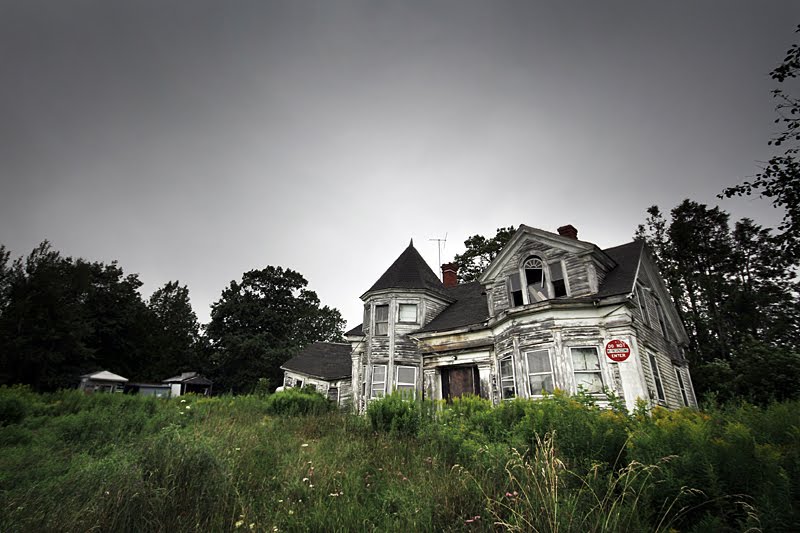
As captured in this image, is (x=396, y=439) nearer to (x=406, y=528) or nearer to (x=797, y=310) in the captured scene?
(x=406, y=528)

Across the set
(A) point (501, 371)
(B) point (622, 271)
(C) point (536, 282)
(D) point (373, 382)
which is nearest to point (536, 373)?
(A) point (501, 371)

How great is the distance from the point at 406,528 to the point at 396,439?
394 centimetres

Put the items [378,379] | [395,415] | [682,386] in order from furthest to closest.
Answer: [378,379] → [682,386] → [395,415]

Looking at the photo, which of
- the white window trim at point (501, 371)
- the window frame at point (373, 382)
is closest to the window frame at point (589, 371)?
the white window trim at point (501, 371)

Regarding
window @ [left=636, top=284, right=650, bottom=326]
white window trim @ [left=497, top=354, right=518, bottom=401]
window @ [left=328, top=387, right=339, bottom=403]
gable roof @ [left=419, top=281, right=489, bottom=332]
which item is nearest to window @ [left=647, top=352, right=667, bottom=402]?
window @ [left=636, top=284, right=650, bottom=326]

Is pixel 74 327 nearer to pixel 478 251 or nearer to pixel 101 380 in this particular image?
pixel 101 380

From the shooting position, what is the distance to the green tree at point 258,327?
1622 inches

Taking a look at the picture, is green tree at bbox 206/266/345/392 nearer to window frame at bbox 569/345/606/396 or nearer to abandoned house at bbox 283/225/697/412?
abandoned house at bbox 283/225/697/412

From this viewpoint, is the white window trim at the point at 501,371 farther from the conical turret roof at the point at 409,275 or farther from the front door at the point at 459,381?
the conical turret roof at the point at 409,275

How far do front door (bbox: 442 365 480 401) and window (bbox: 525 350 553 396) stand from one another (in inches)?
126

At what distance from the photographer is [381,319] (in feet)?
63.8

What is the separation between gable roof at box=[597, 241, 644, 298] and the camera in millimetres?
12773

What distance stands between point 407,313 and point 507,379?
6.74m

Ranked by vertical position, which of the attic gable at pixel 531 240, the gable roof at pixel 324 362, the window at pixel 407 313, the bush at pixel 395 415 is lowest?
the bush at pixel 395 415
